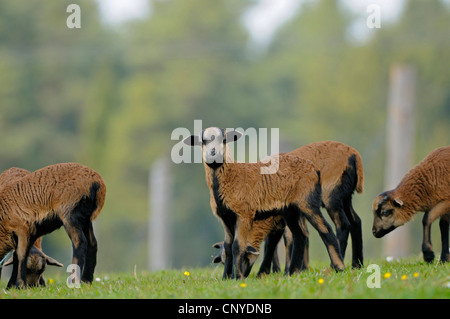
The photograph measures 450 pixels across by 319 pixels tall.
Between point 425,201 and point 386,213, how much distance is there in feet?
2.18

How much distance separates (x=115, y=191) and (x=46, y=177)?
119 ft

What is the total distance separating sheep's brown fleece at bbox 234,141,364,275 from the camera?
1145 centimetres

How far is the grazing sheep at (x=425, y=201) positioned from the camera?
1148 cm

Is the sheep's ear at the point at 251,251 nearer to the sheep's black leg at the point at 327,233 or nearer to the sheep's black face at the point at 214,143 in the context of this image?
the sheep's black leg at the point at 327,233

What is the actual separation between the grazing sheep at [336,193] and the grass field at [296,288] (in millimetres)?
886

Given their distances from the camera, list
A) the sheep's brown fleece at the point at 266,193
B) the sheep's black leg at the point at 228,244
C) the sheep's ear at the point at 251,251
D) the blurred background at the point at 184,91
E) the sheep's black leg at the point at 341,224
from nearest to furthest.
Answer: the sheep's brown fleece at the point at 266,193 → the sheep's black leg at the point at 228,244 → the sheep's ear at the point at 251,251 → the sheep's black leg at the point at 341,224 → the blurred background at the point at 184,91

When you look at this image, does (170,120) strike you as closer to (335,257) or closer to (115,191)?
(115,191)

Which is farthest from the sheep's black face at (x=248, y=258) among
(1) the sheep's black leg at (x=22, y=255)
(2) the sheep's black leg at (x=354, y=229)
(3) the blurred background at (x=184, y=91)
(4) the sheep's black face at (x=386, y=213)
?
(3) the blurred background at (x=184, y=91)

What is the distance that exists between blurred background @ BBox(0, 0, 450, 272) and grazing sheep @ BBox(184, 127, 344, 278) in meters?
23.2

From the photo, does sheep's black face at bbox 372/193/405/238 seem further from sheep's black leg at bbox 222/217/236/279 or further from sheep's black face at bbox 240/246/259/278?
sheep's black leg at bbox 222/217/236/279

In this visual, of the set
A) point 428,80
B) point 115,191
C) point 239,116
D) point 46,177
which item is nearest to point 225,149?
point 46,177

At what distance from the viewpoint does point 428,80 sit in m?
40.4
